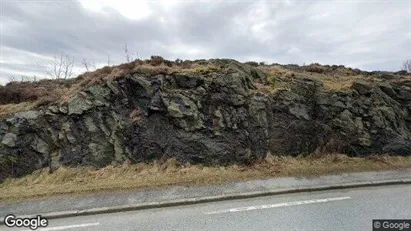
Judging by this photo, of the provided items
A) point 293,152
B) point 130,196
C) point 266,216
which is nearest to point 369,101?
point 293,152

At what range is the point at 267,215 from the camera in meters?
6.03

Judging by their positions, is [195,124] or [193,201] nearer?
[193,201]

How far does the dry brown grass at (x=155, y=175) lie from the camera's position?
25.6 feet

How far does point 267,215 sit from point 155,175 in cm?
409

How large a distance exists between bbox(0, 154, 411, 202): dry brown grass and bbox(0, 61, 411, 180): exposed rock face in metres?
0.43

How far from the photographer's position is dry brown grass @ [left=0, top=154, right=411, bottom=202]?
780cm

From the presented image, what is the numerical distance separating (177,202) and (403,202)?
587 centimetres

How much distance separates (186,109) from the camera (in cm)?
1023
